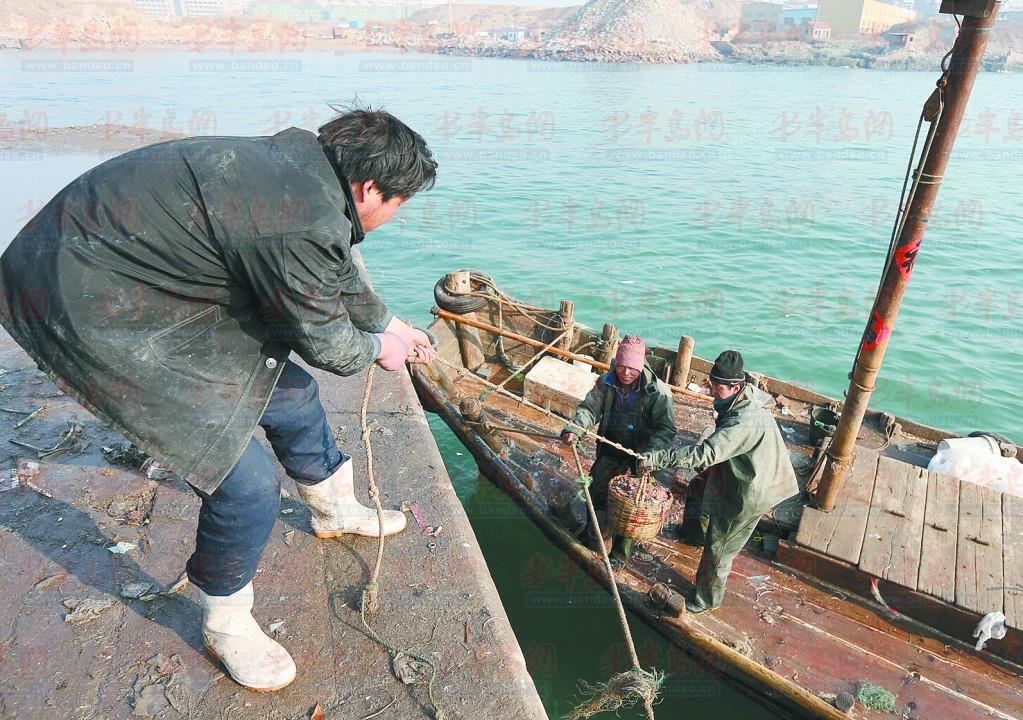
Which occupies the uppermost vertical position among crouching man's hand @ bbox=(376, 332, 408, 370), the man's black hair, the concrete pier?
the man's black hair

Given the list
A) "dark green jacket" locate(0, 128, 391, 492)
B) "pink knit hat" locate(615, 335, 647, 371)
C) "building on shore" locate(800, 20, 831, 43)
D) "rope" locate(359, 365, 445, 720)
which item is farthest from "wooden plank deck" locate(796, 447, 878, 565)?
"building on shore" locate(800, 20, 831, 43)

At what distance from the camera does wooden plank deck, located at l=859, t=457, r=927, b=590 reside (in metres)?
4.60

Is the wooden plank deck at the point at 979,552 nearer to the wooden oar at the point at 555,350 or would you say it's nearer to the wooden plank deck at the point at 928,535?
the wooden plank deck at the point at 928,535

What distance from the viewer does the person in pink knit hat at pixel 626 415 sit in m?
4.98

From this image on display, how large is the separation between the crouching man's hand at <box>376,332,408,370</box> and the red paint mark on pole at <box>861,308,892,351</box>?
3.39 metres

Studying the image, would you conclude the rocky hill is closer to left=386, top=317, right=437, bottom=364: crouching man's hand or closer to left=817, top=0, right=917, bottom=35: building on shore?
left=817, top=0, right=917, bottom=35: building on shore

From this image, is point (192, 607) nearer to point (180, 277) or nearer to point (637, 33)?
point (180, 277)

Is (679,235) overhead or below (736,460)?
below

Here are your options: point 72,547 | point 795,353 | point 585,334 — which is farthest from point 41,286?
point 795,353

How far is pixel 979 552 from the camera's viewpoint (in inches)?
183

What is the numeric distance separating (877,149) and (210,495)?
3581cm

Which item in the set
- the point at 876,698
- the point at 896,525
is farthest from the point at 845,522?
the point at 876,698

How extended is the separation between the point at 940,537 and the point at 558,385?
4.05 metres

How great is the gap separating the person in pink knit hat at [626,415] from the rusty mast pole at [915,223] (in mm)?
1328
